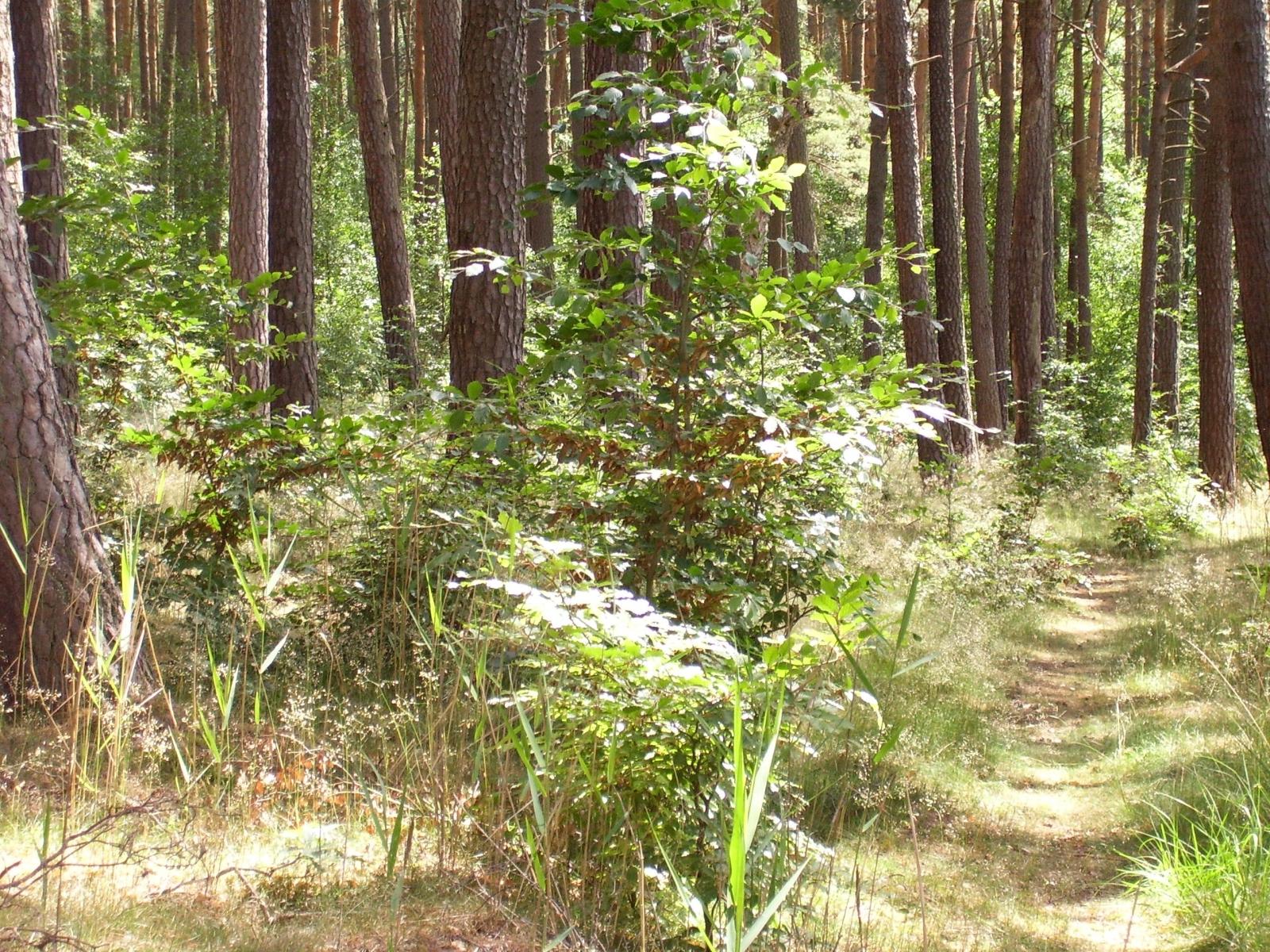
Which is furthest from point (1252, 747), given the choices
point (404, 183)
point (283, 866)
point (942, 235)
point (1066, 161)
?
point (1066, 161)

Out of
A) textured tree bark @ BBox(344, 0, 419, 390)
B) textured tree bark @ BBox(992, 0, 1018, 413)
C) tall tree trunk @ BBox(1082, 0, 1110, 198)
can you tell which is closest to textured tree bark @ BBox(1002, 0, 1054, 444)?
textured tree bark @ BBox(992, 0, 1018, 413)

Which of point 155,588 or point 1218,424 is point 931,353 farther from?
point 155,588

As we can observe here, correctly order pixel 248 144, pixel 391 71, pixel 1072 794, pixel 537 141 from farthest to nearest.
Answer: pixel 391 71, pixel 537 141, pixel 248 144, pixel 1072 794

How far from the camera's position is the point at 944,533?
9109 millimetres

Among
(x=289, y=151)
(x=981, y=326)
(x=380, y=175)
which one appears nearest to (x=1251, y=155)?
(x=289, y=151)

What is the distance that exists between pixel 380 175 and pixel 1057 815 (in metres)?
11.2

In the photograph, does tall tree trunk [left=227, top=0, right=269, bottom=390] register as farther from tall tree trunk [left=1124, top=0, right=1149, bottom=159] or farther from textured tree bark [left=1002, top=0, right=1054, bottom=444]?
tall tree trunk [left=1124, top=0, right=1149, bottom=159]

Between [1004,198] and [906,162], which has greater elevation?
[1004,198]

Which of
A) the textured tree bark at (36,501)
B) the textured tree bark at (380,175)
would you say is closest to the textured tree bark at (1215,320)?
the textured tree bark at (380,175)

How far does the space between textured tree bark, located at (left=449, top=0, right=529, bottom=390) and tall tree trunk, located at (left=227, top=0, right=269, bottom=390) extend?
3482 millimetres

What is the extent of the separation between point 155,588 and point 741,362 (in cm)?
264

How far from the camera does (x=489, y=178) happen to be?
6.94 m

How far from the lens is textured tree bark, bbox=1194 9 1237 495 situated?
10922 mm

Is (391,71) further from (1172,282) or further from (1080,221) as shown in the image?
(1172,282)
